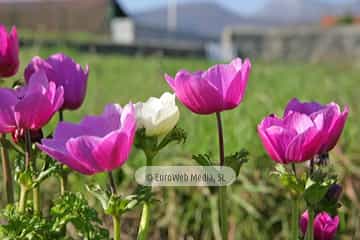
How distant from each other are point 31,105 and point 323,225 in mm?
379

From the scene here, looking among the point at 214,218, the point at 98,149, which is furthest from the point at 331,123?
the point at 214,218

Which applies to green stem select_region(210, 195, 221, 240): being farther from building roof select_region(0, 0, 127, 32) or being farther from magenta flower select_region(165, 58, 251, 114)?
building roof select_region(0, 0, 127, 32)

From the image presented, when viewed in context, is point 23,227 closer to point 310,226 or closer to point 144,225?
point 144,225

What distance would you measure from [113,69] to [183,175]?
17.2 feet

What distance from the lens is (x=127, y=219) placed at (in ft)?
5.74

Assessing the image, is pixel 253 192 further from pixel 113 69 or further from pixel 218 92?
pixel 113 69

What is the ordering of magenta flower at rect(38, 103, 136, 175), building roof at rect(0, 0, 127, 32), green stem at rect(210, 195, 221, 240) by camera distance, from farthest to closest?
building roof at rect(0, 0, 127, 32) → green stem at rect(210, 195, 221, 240) → magenta flower at rect(38, 103, 136, 175)

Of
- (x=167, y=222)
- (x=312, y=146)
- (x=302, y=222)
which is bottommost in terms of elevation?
(x=167, y=222)

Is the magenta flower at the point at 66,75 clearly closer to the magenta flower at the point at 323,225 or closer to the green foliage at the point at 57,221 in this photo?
the green foliage at the point at 57,221

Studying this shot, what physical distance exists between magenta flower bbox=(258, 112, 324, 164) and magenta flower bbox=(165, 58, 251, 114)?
2.0 inches

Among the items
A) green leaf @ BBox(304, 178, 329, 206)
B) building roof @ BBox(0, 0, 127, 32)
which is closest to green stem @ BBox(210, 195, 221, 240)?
green leaf @ BBox(304, 178, 329, 206)

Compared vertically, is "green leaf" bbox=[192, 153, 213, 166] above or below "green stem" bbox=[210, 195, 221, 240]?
above

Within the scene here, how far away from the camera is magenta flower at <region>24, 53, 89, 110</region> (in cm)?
88

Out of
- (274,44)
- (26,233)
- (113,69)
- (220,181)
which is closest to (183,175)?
(220,181)
